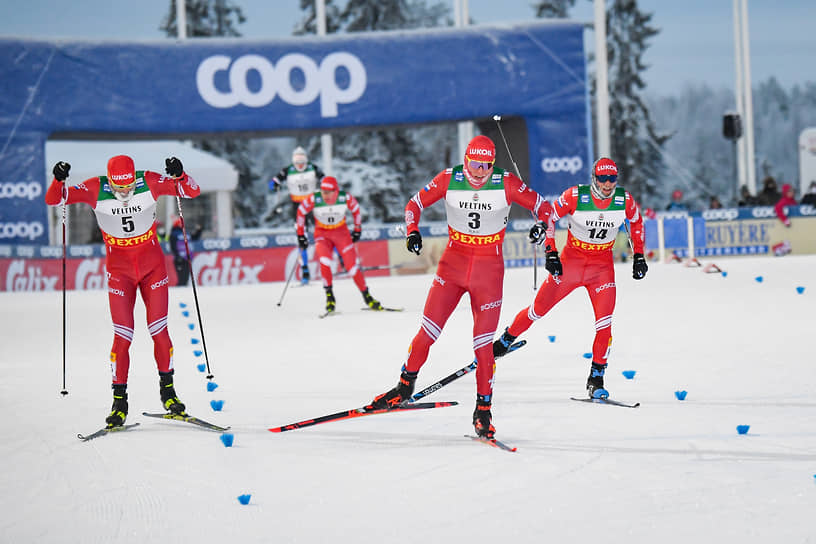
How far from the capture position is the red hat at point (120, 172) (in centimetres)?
681

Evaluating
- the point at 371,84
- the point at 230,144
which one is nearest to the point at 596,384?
the point at 371,84

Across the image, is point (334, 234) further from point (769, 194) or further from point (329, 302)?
point (769, 194)

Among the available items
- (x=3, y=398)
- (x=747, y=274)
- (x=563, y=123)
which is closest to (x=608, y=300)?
(x=3, y=398)

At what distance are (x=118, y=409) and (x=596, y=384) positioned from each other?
3.60 m

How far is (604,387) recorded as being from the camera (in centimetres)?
792

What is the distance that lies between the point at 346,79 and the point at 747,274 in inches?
438

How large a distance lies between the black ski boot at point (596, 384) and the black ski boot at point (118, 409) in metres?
3.50

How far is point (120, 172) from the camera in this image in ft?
22.3

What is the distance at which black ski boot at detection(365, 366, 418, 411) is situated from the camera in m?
6.87

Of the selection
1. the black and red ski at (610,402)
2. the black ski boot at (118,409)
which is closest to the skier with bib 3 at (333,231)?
the black and red ski at (610,402)

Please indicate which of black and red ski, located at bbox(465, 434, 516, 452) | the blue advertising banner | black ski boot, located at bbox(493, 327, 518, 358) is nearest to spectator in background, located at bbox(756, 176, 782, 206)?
the blue advertising banner

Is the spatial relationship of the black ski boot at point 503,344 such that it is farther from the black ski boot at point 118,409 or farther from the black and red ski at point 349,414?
the black ski boot at point 118,409

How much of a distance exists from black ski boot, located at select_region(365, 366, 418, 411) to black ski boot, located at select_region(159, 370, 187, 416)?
1.43m

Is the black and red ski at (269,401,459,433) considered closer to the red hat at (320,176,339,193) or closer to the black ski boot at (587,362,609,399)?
the black ski boot at (587,362,609,399)
